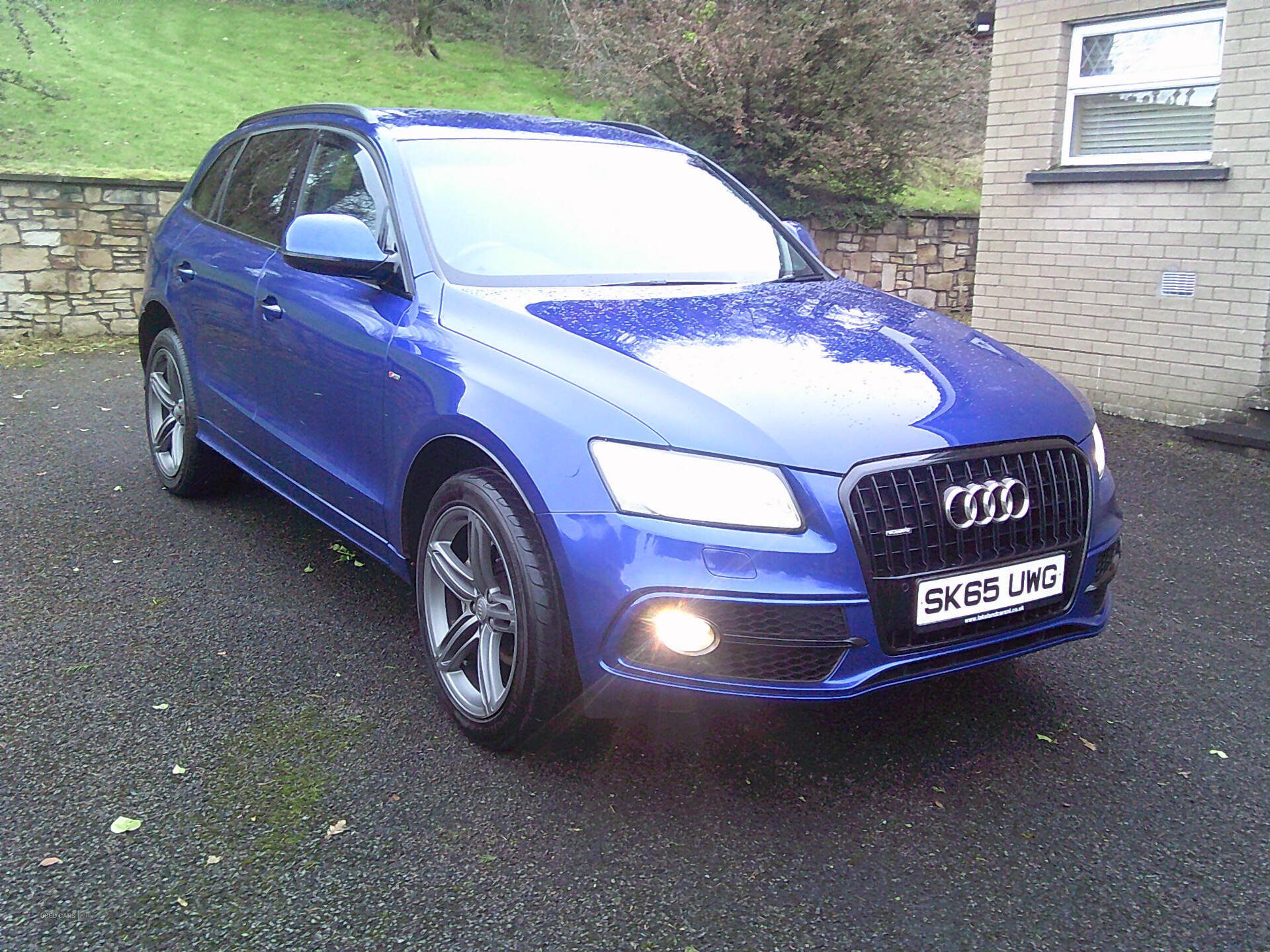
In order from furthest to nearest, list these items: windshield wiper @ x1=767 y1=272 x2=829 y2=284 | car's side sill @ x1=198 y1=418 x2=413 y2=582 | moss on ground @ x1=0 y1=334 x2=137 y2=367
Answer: moss on ground @ x1=0 y1=334 x2=137 y2=367, windshield wiper @ x1=767 y1=272 x2=829 y2=284, car's side sill @ x1=198 y1=418 x2=413 y2=582

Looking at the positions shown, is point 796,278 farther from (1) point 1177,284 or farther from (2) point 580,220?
(1) point 1177,284

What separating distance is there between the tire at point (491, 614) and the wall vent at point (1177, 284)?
22.2 ft

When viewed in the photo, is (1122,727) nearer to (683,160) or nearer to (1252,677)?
(1252,677)

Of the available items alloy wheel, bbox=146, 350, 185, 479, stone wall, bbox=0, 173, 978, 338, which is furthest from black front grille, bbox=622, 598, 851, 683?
stone wall, bbox=0, 173, 978, 338

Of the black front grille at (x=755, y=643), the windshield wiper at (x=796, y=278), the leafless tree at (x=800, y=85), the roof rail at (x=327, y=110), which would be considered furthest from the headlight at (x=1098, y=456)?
the leafless tree at (x=800, y=85)

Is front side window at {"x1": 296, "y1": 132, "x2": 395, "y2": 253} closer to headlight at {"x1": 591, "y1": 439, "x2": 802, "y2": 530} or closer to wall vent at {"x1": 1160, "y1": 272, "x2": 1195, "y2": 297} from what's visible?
headlight at {"x1": 591, "y1": 439, "x2": 802, "y2": 530}

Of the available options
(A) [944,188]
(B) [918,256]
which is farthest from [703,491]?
(A) [944,188]

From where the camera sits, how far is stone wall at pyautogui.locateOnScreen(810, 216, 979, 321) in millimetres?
14484

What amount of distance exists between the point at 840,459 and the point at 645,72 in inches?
474

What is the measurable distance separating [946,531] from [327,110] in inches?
124

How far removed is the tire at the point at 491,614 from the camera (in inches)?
113

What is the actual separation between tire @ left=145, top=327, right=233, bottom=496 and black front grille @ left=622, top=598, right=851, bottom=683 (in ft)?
10.8

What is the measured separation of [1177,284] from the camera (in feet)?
27.0

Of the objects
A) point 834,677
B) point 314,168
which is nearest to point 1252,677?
point 834,677
